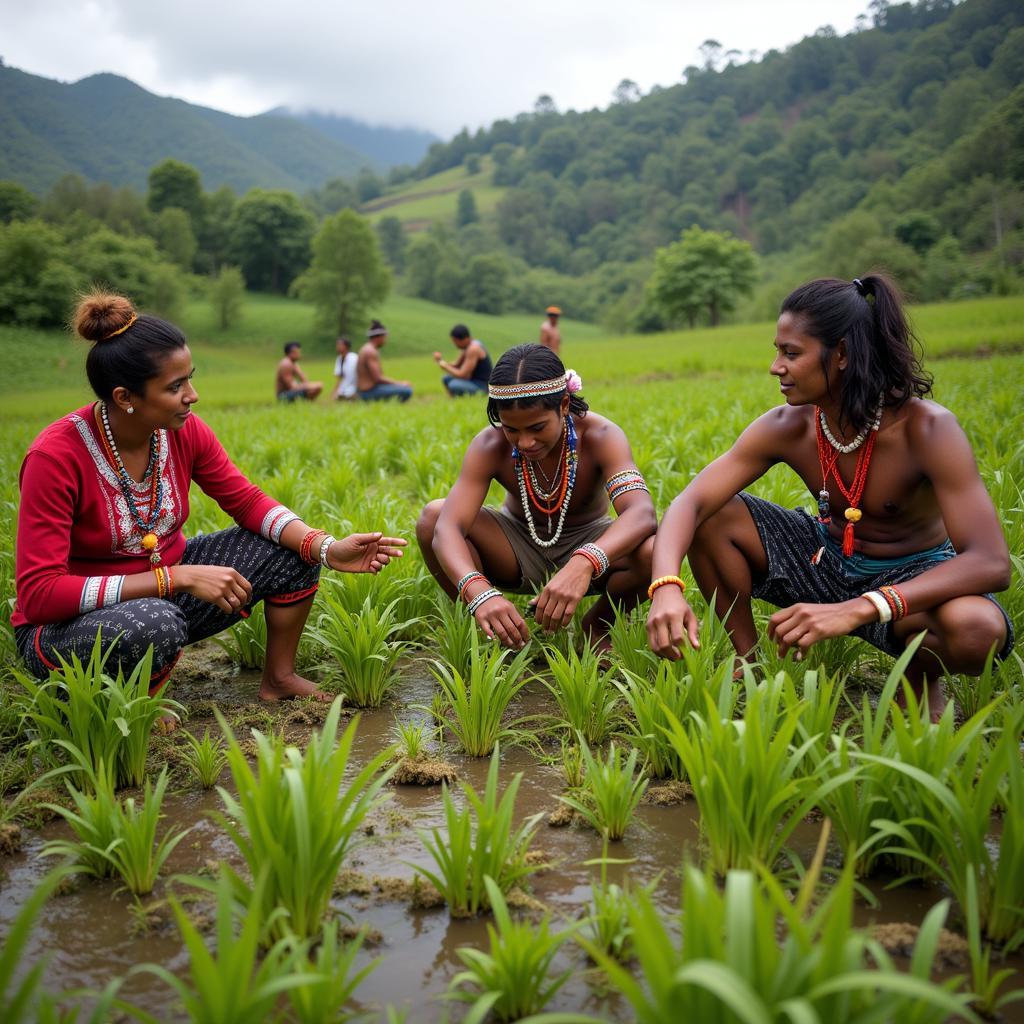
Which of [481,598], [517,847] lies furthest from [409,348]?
[517,847]

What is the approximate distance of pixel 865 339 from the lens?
2.75 meters

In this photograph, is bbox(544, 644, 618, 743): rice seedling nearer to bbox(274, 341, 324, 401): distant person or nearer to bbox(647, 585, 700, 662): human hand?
bbox(647, 585, 700, 662): human hand

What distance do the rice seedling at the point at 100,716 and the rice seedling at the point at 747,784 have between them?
1.39m

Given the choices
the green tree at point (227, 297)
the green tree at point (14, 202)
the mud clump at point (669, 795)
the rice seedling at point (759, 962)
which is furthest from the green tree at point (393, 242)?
the rice seedling at point (759, 962)

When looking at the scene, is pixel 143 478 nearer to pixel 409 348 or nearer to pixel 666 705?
pixel 666 705

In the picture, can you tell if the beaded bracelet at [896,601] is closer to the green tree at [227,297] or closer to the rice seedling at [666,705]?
the rice seedling at [666,705]

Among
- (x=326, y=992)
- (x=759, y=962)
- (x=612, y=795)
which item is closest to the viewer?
(x=759, y=962)

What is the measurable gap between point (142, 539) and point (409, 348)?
134 feet

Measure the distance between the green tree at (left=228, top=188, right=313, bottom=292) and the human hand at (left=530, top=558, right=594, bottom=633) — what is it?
58945mm

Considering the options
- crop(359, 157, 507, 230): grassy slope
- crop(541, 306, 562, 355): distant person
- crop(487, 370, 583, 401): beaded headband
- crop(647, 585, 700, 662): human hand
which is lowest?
crop(647, 585, 700, 662): human hand

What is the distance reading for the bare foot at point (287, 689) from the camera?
319 centimetres

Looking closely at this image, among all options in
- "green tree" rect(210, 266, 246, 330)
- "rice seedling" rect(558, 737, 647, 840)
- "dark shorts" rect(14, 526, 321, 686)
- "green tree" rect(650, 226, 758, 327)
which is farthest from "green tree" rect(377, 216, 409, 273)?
"rice seedling" rect(558, 737, 647, 840)

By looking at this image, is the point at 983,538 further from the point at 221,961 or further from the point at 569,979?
the point at 221,961

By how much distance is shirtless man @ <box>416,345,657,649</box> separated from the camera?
3.04 meters
